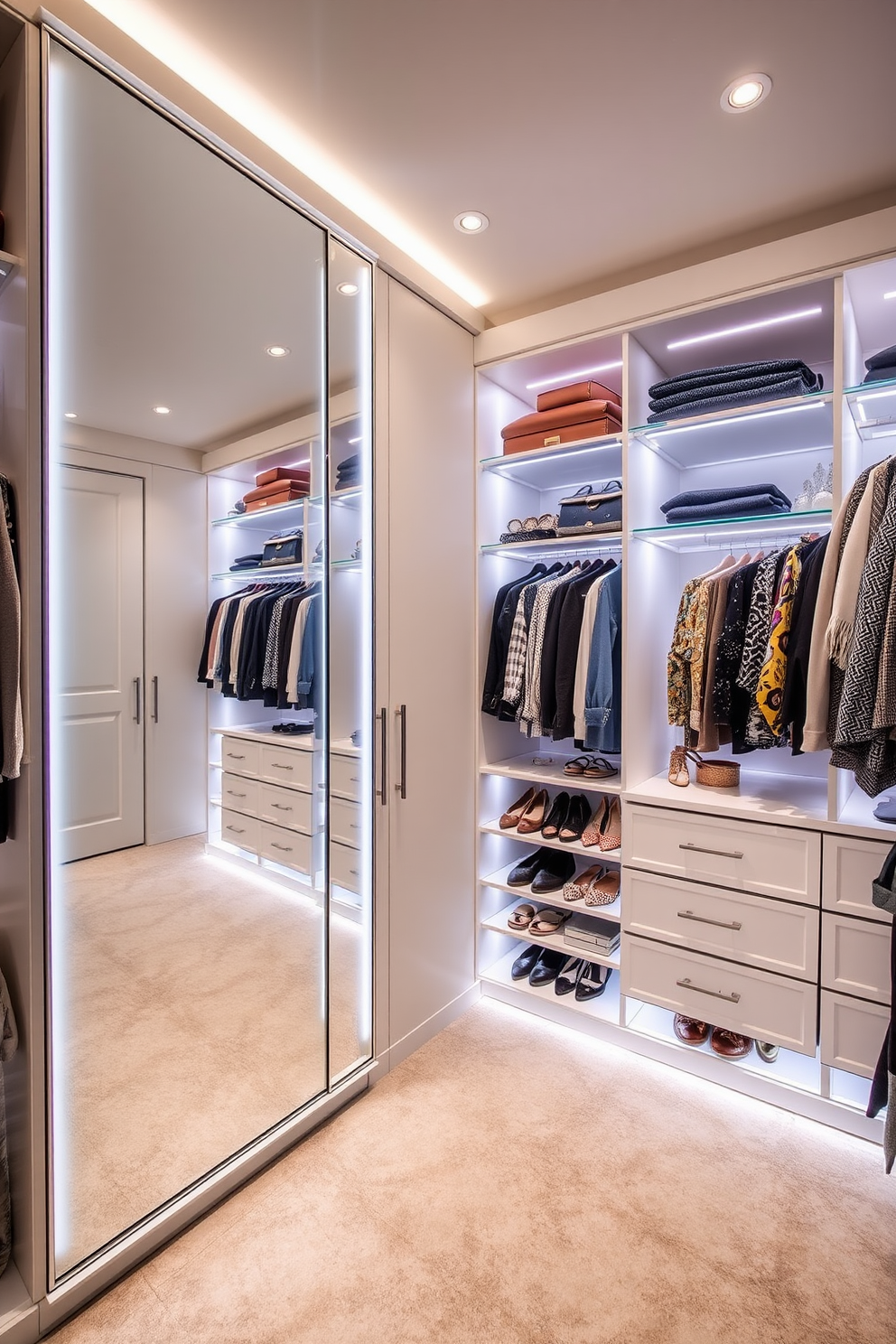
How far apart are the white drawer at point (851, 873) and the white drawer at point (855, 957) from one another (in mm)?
30

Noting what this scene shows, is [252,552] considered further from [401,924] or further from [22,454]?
[401,924]

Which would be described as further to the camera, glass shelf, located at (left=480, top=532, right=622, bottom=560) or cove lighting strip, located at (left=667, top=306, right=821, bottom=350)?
glass shelf, located at (left=480, top=532, right=622, bottom=560)

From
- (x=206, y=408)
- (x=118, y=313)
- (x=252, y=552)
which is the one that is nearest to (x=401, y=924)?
(x=252, y=552)

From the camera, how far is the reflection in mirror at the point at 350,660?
1.96m

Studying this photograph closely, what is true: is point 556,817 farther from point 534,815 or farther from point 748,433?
point 748,433

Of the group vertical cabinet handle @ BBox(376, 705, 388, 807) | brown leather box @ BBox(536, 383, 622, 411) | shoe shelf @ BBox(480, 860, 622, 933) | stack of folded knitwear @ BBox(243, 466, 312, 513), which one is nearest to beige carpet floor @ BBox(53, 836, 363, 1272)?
vertical cabinet handle @ BBox(376, 705, 388, 807)

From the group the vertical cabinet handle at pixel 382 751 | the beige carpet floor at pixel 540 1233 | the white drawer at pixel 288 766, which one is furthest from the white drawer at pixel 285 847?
the beige carpet floor at pixel 540 1233

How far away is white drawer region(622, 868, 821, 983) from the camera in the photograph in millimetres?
1916

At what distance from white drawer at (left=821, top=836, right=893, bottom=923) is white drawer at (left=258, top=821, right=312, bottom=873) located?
150cm

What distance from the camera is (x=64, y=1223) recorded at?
54.0 inches

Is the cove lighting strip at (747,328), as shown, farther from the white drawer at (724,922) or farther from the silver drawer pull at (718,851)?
the white drawer at (724,922)

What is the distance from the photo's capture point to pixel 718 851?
2047 mm

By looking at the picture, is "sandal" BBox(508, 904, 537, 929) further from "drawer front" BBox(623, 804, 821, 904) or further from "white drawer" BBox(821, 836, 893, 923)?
"white drawer" BBox(821, 836, 893, 923)

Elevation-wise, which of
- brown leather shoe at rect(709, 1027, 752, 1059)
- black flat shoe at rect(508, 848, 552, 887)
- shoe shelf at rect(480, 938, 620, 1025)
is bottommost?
shoe shelf at rect(480, 938, 620, 1025)
